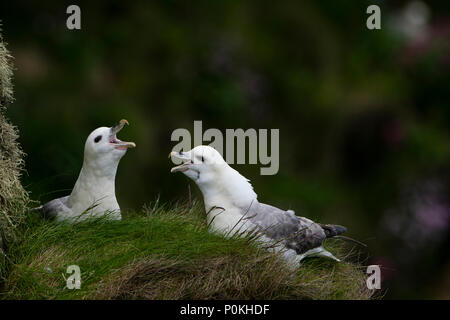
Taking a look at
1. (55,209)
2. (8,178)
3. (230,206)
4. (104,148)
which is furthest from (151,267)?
(8,178)

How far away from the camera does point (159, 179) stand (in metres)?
7.95

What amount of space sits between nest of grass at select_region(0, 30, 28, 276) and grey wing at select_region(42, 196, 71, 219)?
13 centimetres

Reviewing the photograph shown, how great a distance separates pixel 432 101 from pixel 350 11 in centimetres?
145

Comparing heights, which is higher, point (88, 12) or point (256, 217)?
point (88, 12)

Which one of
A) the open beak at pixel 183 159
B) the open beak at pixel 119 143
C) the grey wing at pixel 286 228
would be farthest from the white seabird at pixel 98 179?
the grey wing at pixel 286 228

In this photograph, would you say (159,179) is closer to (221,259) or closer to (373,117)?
(373,117)

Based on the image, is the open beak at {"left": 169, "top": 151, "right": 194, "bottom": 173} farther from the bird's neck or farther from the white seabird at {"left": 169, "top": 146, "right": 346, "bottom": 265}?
the bird's neck

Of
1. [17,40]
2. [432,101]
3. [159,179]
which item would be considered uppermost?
[17,40]

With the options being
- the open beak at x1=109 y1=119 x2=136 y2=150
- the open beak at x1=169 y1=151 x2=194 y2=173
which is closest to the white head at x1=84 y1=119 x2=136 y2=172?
the open beak at x1=109 y1=119 x2=136 y2=150

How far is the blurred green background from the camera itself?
793 cm

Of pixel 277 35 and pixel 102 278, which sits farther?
pixel 277 35
